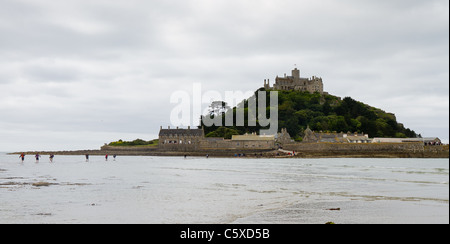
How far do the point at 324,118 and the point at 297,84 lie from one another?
30.7 meters

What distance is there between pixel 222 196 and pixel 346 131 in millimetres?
81996

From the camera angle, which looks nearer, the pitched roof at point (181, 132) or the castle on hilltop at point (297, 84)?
the pitched roof at point (181, 132)

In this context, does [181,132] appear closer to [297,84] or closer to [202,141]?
[202,141]

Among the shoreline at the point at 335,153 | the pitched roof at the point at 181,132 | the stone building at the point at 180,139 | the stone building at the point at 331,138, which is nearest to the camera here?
the shoreline at the point at 335,153

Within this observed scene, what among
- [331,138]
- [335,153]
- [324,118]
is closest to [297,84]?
[324,118]

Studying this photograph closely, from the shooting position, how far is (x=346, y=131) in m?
92.6

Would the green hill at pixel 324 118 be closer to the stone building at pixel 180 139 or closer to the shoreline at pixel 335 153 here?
the stone building at pixel 180 139

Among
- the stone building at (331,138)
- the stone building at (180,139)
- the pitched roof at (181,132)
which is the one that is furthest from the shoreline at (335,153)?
the pitched roof at (181,132)

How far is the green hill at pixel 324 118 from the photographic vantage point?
94.2 metres

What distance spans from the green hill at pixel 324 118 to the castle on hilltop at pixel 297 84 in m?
9.75

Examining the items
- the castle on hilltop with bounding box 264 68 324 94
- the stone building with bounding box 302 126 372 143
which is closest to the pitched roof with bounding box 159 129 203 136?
the stone building with bounding box 302 126 372 143

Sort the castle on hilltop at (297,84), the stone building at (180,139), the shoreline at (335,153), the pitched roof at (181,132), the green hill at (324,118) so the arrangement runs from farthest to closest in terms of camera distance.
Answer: the castle on hilltop at (297,84), the green hill at (324,118), the pitched roof at (181,132), the stone building at (180,139), the shoreline at (335,153)
